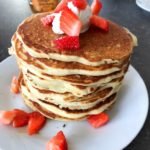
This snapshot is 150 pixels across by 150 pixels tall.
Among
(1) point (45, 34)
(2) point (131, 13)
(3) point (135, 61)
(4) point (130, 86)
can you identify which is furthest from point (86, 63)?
(2) point (131, 13)

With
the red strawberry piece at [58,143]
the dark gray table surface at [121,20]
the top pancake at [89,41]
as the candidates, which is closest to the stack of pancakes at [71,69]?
the top pancake at [89,41]

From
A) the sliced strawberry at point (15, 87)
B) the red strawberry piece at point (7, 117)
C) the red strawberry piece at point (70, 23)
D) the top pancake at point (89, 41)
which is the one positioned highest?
the red strawberry piece at point (70, 23)

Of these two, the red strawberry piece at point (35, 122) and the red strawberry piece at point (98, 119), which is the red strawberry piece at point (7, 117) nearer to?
the red strawberry piece at point (35, 122)

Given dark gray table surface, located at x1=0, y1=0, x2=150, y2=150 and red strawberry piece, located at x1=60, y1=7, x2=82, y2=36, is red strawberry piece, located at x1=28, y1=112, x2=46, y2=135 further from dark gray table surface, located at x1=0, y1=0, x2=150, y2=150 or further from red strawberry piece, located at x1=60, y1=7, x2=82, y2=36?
dark gray table surface, located at x1=0, y1=0, x2=150, y2=150

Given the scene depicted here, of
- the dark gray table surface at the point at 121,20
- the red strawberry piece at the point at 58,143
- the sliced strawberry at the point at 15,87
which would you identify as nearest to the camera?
the red strawberry piece at the point at 58,143

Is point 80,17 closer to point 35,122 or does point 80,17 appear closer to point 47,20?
point 47,20

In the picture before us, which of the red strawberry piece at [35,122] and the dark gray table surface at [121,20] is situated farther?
the dark gray table surface at [121,20]

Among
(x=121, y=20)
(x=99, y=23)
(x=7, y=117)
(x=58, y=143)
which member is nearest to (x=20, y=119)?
Answer: (x=7, y=117)
